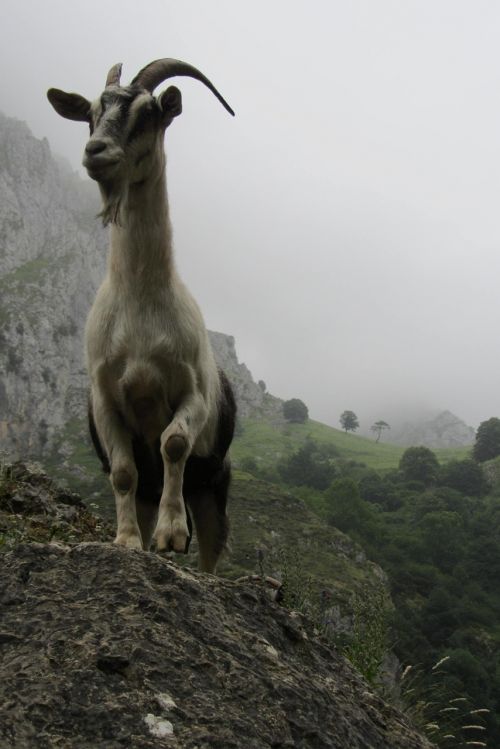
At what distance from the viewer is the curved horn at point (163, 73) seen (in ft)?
21.6

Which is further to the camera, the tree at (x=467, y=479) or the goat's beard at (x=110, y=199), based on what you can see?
the tree at (x=467, y=479)

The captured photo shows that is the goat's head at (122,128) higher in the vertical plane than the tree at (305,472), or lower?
higher

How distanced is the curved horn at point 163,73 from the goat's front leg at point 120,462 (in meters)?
2.86

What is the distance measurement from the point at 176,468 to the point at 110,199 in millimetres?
2272

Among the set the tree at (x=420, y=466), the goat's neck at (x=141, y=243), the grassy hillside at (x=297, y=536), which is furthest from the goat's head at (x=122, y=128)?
the tree at (x=420, y=466)

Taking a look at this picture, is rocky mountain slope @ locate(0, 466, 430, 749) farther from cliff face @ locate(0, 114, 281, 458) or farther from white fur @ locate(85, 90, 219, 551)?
cliff face @ locate(0, 114, 281, 458)

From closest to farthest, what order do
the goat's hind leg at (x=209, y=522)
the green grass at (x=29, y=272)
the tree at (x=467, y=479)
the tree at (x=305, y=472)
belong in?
the goat's hind leg at (x=209, y=522) → the tree at (x=305, y=472) → the tree at (x=467, y=479) → the green grass at (x=29, y=272)

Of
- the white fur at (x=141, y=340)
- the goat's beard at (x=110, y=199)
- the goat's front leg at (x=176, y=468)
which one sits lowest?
the goat's front leg at (x=176, y=468)

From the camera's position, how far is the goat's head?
5621 mm

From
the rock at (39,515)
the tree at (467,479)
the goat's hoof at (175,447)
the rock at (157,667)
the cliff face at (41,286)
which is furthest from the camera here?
the tree at (467,479)

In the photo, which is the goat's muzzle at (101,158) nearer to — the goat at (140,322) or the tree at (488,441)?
the goat at (140,322)

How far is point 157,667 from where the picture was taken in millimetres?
3523

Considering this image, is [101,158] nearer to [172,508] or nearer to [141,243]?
[141,243]

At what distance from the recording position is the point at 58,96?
6316mm
